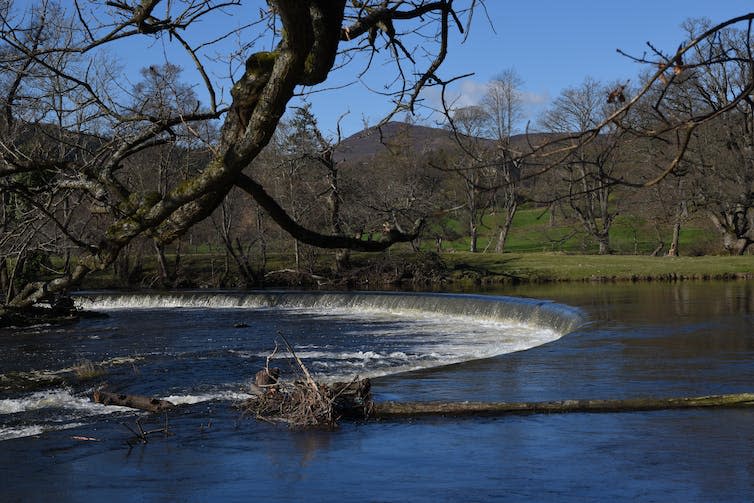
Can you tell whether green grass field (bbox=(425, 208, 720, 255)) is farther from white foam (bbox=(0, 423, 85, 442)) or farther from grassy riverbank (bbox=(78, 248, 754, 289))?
white foam (bbox=(0, 423, 85, 442))

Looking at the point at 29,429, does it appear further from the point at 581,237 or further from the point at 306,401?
the point at 581,237

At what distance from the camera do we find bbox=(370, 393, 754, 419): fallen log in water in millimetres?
10484

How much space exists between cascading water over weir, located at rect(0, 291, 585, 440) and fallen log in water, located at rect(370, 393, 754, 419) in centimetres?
310

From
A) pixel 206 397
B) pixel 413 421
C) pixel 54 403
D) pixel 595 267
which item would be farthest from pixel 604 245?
pixel 413 421

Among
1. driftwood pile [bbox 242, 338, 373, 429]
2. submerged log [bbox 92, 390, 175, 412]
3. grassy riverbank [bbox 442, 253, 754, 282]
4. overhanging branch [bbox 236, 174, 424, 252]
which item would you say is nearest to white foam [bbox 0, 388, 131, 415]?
submerged log [bbox 92, 390, 175, 412]

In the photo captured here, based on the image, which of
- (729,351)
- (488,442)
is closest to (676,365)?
(729,351)

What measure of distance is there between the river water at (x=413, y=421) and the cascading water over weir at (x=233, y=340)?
0.08 m

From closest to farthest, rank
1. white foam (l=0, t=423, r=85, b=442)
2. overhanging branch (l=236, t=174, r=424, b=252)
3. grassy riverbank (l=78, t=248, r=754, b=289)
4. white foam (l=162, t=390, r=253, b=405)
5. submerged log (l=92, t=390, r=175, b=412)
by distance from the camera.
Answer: overhanging branch (l=236, t=174, r=424, b=252)
white foam (l=0, t=423, r=85, b=442)
submerged log (l=92, t=390, r=175, b=412)
white foam (l=162, t=390, r=253, b=405)
grassy riverbank (l=78, t=248, r=754, b=289)

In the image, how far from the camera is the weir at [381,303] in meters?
22.8

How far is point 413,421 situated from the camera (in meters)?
10.4

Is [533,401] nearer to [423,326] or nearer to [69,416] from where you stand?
[69,416]

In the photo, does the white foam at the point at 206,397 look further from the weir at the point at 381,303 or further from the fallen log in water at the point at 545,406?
the weir at the point at 381,303

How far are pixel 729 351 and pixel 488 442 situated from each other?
298 inches

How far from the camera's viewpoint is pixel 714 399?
1045cm
